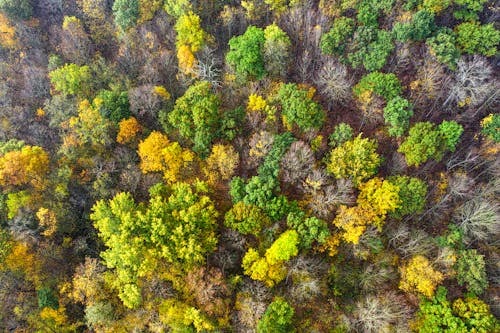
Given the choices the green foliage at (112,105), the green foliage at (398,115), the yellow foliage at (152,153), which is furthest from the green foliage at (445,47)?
the green foliage at (112,105)

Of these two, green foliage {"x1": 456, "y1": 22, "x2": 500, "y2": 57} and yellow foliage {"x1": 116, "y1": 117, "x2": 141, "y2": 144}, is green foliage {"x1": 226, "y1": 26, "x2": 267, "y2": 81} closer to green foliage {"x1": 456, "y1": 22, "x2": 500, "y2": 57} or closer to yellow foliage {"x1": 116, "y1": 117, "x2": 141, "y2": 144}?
yellow foliage {"x1": 116, "y1": 117, "x2": 141, "y2": 144}

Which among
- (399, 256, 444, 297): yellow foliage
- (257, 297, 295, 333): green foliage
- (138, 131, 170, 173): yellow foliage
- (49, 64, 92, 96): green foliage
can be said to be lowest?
(257, 297, 295, 333): green foliage

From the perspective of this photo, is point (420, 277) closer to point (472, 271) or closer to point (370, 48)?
point (472, 271)

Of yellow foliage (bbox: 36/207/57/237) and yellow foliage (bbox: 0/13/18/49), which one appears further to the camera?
yellow foliage (bbox: 0/13/18/49)

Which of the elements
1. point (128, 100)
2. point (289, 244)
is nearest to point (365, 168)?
point (289, 244)

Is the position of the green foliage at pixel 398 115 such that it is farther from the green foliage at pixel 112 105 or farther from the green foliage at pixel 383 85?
the green foliage at pixel 112 105

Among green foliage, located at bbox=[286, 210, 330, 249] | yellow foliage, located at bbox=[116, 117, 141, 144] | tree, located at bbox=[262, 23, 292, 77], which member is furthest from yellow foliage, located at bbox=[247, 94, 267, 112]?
yellow foliage, located at bbox=[116, 117, 141, 144]
